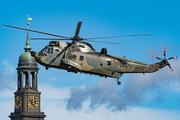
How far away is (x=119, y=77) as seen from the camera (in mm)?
138875

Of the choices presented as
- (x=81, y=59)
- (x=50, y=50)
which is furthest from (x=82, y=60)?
(x=50, y=50)

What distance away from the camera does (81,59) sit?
135 metres

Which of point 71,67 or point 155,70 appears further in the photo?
point 155,70

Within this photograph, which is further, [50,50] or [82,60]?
[82,60]

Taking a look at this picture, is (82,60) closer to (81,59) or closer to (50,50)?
(81,59)

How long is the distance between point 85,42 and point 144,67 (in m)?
13.0

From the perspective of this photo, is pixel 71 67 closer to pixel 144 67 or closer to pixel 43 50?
pixel 43 50

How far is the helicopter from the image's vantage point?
134m

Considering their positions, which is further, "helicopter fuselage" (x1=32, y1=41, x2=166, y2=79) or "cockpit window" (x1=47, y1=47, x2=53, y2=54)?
"cockpit window" (x1=47, y1=47, x2=53, y2=54)

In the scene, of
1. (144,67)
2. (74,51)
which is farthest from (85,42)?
(144,67)

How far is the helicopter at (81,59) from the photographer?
134m

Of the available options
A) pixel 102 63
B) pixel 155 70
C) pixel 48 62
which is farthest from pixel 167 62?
pixel 48 62

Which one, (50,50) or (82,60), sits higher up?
(50,50)

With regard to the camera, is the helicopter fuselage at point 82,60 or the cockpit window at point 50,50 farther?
the cockpit window at point 50,50
